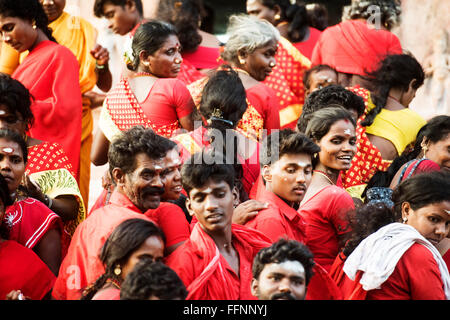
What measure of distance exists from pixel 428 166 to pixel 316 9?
2.90 meters

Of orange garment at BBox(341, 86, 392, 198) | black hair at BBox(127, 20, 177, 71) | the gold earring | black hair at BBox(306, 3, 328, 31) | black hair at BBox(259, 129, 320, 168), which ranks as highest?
black hair at BBox(127, 20, 177, 71)

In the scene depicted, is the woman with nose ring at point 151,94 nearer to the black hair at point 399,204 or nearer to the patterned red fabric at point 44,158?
the patterned red fabric at point 44,158

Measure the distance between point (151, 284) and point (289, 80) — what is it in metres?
3.48

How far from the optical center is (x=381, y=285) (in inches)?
137

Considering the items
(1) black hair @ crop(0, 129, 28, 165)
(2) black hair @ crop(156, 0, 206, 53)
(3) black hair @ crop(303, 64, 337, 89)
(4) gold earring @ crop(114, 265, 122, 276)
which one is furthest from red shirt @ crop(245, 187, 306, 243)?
(2) black hair @ crop(156, 0, 206, 53)

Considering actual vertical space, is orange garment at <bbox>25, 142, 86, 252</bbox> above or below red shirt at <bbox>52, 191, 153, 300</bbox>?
below

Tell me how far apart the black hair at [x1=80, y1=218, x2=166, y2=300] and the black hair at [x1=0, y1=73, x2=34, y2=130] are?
Result: 51.7 inches

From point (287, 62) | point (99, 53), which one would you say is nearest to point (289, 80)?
point (287, 62)

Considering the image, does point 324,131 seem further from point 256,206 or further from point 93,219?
A: point 93,219

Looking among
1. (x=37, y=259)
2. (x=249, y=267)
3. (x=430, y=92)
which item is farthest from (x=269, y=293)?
(x=430, y=92)

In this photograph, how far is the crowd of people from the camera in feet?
11.2

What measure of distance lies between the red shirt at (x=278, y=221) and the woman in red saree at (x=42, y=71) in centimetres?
168

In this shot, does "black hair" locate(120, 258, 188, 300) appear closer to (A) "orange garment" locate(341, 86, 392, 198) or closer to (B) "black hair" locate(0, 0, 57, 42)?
(A) "orange garment" locate(341, 86, 392, 198)

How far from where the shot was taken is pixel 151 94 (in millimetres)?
4703
